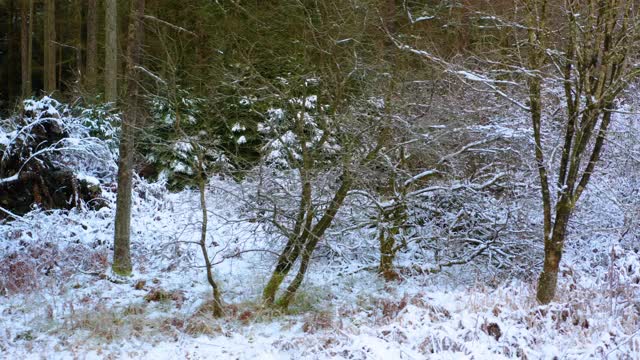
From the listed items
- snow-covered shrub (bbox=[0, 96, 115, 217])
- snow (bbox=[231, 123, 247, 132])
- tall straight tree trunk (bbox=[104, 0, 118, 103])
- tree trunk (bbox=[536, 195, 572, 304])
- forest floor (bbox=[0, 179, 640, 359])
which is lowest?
forest floor (bbox=[0, 179, 640, 359])

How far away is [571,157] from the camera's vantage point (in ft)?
17.7

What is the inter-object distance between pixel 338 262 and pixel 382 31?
3.70 metres

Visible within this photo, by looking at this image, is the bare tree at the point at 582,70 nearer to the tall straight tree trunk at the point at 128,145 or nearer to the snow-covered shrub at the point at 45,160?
the tall straight tree trunk at the point at 128,145

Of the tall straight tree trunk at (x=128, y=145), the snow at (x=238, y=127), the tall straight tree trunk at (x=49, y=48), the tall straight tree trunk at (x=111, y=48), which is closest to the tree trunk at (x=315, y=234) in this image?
the tall straight tree trunk at (x=128, y=145)

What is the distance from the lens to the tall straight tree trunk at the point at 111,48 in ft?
41.0

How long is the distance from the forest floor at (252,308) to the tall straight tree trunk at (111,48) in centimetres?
471

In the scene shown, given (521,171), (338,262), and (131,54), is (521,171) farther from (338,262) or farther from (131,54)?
(131,54)

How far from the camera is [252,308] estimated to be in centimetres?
638

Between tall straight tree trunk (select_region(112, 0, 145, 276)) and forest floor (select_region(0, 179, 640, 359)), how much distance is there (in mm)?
396

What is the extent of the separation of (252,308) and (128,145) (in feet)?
9.88

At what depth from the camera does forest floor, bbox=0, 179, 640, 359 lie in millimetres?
4492

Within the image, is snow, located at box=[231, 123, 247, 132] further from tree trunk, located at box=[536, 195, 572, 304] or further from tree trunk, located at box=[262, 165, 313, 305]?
tree trunk, located at box=[536, 195, 572, 304]

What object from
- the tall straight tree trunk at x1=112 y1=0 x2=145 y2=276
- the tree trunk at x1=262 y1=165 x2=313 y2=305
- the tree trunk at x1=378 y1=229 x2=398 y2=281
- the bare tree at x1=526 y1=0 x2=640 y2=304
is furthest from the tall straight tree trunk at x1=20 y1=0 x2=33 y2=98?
the bare tree at x1=526 y1=0 x2=640 y2=304

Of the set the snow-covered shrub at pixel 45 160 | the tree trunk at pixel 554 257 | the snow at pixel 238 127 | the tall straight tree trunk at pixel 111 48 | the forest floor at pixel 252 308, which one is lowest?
the forest floor at pixel 252 308
